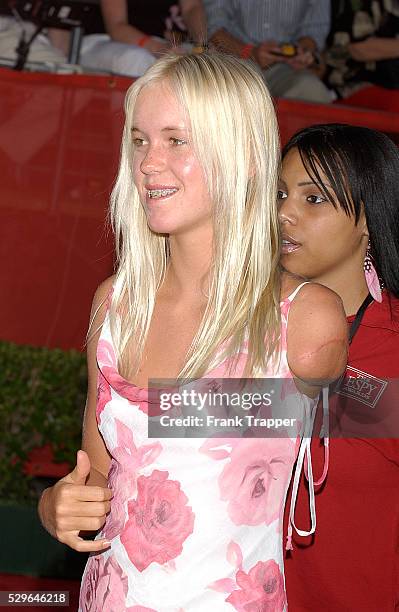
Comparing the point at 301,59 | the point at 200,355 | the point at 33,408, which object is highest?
the point at 301,59

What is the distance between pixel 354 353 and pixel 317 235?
290 mm

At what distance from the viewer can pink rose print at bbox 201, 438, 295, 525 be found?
1660 millimetres

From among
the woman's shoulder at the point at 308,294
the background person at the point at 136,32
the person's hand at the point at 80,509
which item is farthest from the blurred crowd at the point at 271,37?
the person's hand at the point at 80,509

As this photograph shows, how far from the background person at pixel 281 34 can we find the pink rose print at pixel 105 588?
11.1 ft

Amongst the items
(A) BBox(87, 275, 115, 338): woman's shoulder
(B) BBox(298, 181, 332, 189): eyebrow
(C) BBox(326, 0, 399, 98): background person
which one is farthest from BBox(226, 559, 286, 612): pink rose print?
(C) BBox(326, 0, 399, 98): background person

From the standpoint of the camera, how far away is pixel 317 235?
7.80ft

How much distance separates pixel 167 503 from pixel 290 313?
0.37 meters

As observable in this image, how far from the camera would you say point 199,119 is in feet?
5.68

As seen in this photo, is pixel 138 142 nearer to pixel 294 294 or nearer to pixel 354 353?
pixel 294 294

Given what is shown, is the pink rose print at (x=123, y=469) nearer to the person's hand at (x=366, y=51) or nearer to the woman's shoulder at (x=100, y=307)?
the woman's shoulder at (x=100, y=307)

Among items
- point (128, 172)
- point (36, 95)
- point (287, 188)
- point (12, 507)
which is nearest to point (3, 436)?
point (12, 507)

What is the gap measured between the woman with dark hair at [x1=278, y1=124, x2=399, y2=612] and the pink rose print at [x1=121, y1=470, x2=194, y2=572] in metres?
0.58

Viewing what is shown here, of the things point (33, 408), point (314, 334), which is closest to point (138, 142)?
point (314, 334)

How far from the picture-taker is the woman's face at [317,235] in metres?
2.37
